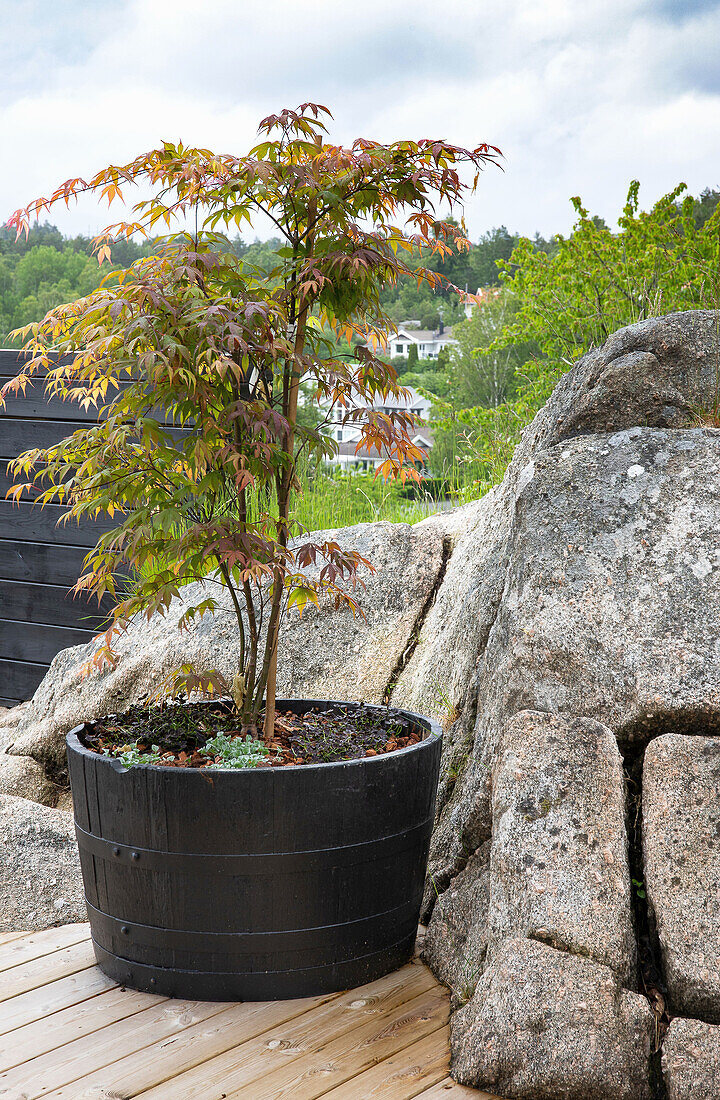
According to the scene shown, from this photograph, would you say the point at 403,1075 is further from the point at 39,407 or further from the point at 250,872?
the point at 39,407

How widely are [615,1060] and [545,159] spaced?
12.7 metres

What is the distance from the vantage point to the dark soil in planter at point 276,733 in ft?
6.09

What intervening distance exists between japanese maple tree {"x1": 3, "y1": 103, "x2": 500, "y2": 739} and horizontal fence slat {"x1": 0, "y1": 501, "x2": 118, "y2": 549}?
6.93 ft

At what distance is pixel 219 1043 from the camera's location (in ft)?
5.15

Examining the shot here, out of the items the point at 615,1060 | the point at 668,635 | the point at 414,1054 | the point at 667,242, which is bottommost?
the point at 414,1054

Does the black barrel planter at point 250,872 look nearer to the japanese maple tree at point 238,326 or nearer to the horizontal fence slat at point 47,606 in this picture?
the japanese maple tree at point 238,326

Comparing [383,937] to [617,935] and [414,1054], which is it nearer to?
[414,1054]

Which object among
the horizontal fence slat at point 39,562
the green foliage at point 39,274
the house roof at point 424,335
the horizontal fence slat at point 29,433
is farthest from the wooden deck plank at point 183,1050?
the house roof at point 424,335

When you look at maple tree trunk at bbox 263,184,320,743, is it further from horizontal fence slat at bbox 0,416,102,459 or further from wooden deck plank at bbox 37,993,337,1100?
horizontal fence slat at bbox 0,416,102,459

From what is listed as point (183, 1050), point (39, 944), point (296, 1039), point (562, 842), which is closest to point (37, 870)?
point (39, 944)

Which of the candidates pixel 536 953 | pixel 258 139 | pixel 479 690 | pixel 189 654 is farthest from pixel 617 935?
pixel 189 654

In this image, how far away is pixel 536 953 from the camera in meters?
1.43

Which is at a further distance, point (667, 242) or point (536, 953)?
point (667, 242)

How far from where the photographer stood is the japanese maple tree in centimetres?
174
